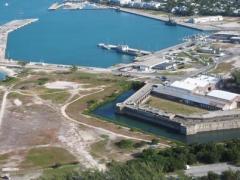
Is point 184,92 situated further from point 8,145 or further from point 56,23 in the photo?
point 56,23

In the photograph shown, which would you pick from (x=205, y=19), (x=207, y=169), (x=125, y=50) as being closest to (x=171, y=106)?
(x=207, y=169)

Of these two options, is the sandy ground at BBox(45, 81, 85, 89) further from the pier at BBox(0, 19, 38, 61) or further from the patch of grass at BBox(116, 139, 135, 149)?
the pier at BBox(0, 19, 38, 61)

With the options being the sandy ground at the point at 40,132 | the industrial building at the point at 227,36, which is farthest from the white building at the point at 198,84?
the industrial building at the point at 227,36

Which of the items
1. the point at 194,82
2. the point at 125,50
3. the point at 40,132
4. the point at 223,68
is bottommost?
the point at 40,132

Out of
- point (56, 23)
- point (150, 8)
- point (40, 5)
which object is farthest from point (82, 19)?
point (40, 5)

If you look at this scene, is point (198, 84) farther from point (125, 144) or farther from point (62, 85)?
point (125, 144)
